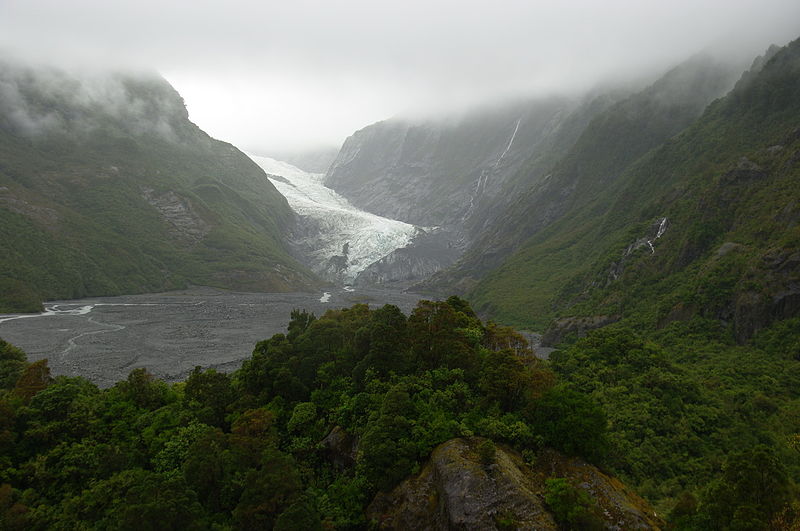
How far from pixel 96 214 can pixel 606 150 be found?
148564 mm

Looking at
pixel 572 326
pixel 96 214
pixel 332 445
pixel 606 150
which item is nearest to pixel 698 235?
pixel 572 326

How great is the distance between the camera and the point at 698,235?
62.5 m

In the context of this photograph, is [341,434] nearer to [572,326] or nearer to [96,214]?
[572,326]

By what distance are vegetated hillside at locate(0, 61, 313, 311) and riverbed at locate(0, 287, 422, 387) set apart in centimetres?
986

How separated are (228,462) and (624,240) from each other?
80.5 meters

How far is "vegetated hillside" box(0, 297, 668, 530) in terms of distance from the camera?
45.8ft

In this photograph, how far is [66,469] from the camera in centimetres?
1714

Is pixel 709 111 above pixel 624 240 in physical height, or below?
above

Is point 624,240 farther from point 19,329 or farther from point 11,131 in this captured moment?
point 11,131

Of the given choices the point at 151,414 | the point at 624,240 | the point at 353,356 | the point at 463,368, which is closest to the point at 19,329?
the point at 151,414

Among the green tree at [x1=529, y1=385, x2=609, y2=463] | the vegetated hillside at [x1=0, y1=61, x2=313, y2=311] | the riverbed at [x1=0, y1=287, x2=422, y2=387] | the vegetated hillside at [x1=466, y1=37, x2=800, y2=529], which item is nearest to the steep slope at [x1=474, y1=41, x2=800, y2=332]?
the vegetated hillside at [x1=466, y1=37, x2=800, y2=529]

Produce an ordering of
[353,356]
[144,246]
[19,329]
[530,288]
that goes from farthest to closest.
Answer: [144,246], [530,288], [19,329], [353,356]

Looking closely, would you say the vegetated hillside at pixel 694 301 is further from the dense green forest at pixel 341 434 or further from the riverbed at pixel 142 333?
the riverbed at pixel 142 333

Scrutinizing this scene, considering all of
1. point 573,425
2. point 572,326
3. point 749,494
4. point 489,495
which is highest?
point 573,425
